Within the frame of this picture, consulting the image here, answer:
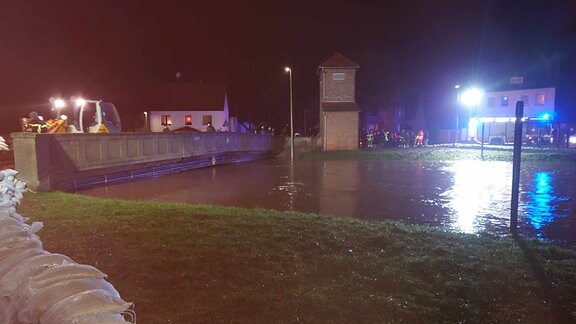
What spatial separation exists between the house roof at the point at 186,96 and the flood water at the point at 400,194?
4069cm

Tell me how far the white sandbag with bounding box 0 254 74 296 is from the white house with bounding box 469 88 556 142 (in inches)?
1998

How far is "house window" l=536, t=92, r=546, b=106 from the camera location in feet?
174

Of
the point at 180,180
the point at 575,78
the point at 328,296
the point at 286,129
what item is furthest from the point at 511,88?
the point at 328,296

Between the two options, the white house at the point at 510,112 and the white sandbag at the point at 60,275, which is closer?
the white sandbag at the point at 60,275

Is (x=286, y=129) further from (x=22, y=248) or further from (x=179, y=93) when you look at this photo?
(x=22, y=248)

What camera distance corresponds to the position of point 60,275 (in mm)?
3197

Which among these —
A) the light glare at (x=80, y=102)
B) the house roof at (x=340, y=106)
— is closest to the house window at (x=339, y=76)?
the house roof at (x=340, y=106)

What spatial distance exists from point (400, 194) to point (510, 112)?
156 ft

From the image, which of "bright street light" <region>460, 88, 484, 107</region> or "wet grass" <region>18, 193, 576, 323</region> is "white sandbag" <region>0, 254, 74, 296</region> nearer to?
"wet grass" <region>18, 193, 576, 323</region>

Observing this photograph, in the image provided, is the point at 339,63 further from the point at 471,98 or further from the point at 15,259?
the point at 15,259

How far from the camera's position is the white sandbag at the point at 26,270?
339 centimetres

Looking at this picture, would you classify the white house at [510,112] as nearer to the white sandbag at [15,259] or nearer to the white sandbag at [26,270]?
the white sandbag at [15,259]

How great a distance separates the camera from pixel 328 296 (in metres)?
4.74

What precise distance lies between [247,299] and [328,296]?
82 centimetres
